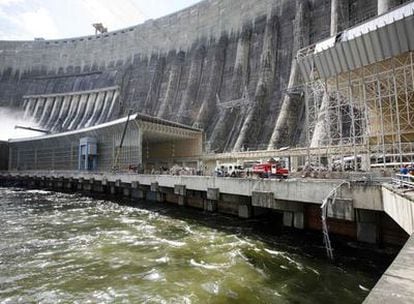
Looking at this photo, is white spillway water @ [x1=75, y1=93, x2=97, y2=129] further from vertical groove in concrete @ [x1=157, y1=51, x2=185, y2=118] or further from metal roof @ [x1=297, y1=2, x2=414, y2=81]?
metal roof @ [x1=297, y1=2, x2=414, y2=81]

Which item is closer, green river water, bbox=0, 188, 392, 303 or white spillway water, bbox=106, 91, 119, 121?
green river water, bbox=0, 188, 392, 303

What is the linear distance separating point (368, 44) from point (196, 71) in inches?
1747

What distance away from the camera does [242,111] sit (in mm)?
48875

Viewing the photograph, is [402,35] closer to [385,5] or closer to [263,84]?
[385,5]

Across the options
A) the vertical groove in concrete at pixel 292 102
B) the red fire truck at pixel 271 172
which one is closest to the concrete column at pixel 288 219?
the red fire truck at pixel 271 172

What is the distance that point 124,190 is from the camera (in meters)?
34.3

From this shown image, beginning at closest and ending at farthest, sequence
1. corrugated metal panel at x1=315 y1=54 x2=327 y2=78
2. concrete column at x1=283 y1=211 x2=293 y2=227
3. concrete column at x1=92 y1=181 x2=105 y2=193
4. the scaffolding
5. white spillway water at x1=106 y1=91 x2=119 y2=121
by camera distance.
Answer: concrete column at x1=283 y1=211 x2=293 y2=227 → the scaffolding → corrugated metal panel at x1=315 y1=54 x2=327 y2=78 → concrete column at x1=92 y1=181 x2=105 y2=193 → white spillway water at x1=106 y1=91 x2=119 y2=121

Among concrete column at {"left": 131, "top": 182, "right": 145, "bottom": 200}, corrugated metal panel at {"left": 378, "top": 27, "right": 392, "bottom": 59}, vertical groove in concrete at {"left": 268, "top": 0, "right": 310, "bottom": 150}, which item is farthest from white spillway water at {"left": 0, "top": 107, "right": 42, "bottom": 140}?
corrugated metal panel at {"left": 378, "top": 27, "right": 392, "bottom": 59}

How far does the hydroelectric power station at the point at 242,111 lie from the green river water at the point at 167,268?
204cm

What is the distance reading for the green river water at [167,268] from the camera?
8258mm

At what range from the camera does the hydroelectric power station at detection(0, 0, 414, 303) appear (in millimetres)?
14430

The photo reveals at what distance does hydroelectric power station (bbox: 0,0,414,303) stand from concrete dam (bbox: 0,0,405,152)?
294 millimetres

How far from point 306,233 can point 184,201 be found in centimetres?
1226

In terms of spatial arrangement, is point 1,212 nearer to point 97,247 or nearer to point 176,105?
point 97,247
